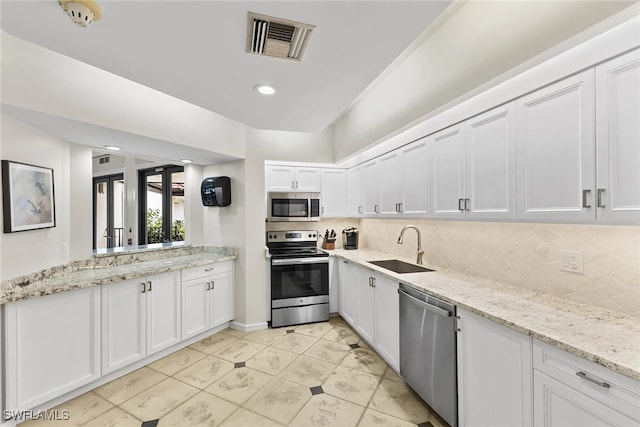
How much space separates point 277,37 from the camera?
57.3 inches

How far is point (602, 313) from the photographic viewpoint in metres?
1.43

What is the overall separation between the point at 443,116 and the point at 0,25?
2.75 m

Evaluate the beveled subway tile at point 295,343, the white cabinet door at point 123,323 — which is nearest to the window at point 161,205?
the white cabinet door at point 123,323

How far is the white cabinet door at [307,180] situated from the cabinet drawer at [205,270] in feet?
4.64

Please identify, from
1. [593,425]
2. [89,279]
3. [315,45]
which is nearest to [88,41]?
[315,45]

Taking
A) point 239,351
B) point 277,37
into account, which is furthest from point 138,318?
point 277,37

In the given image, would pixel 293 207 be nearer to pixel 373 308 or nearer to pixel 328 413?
pixel 373 308

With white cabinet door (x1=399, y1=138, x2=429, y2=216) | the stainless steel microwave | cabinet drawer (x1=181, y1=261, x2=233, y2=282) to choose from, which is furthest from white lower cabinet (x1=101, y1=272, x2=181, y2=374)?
white cabinet door (x1=399, y1=138, x2=429, y2=216)

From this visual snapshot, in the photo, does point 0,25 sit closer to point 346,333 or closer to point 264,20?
point 264,20

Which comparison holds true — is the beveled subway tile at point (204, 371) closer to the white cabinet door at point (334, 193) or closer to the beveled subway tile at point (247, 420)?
the beveled subway tile at point (247, 420)

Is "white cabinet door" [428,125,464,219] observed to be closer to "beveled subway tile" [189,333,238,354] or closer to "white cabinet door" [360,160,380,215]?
"white cabinet door" [360,160,380,215]

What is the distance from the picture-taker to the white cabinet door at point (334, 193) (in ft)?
13.1

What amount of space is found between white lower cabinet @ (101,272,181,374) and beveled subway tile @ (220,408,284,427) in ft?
4.08

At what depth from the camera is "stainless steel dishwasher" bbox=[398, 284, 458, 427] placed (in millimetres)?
1752
